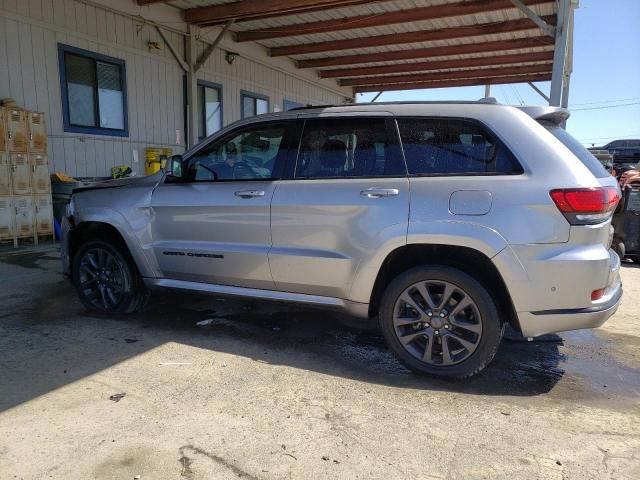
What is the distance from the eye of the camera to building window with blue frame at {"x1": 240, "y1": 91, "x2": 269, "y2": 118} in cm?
1337

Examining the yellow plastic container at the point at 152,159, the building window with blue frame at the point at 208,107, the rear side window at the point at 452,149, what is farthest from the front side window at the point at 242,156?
the building window with blue frame at the point at 208,107

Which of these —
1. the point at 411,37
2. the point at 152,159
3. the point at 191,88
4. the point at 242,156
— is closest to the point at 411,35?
the point at 411,37

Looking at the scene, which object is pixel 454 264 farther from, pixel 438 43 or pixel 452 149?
pixel 438 43

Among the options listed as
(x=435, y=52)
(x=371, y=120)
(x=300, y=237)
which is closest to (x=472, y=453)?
(x=300, y=237)

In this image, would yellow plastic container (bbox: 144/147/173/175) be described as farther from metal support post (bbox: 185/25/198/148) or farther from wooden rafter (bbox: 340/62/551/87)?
wooden rafter (bbox: 340/62/551/87)

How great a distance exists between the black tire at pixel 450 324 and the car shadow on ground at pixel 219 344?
0.35 feet

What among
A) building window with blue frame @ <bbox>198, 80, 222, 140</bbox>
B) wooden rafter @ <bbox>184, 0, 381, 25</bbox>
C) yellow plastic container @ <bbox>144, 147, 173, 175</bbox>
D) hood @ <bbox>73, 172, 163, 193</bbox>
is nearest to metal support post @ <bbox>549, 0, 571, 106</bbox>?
wooden rafter @ <bbox>184, 0, 381, 25</bbox>

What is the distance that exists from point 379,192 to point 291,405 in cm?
153

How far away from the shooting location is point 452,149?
331 cm

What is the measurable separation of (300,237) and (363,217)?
54cm

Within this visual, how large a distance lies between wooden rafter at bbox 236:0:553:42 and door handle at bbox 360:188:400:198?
26.0 ft

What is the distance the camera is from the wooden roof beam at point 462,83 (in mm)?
15711

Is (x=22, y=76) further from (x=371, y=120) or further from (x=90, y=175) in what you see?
(x=371, y=120)

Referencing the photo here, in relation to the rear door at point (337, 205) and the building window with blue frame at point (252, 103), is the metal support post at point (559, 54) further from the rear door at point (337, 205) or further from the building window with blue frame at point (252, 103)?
the building window with blue frame at point (252, 103)
